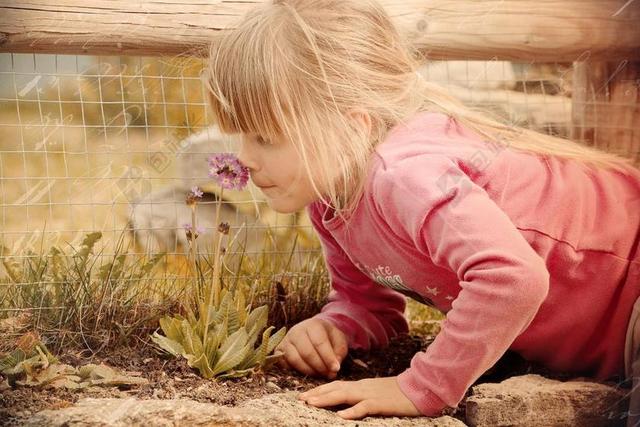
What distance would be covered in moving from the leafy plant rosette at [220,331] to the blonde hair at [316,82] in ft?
0.26

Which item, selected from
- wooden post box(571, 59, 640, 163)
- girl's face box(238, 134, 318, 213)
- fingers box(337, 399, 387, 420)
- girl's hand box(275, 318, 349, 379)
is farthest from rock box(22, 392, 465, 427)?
wooden post box(571, 59, 640, 163)

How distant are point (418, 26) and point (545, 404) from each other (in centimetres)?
75

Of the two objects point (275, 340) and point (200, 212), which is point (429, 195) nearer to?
point (275, 340)

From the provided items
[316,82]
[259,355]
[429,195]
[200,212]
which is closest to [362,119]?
[316,82]

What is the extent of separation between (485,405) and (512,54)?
0.77 m

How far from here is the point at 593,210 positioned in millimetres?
1418

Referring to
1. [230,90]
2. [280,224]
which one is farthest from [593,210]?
[280,224]

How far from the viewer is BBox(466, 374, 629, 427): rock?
133 cm

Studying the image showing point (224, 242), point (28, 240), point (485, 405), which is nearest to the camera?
point (485, 405)

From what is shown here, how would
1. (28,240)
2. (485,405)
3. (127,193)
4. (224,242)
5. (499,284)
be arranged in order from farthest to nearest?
1. (224,242)
2. (127,193)
3. (28,240)
4. (485,405)
5. (499,284)

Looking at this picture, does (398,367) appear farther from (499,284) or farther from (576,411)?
(499,284)

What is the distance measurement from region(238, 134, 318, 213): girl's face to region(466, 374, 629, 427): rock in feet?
1.34

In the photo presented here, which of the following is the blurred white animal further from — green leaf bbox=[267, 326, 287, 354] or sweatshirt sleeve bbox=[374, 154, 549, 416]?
sweatshirt sleeve bbox=[374, 154, 549, 416]

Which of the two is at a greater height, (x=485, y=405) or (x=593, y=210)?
(x=593, y=210)
